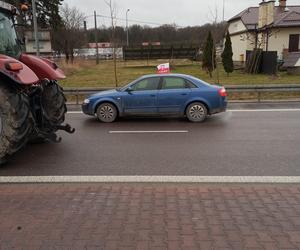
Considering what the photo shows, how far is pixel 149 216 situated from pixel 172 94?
687 cm

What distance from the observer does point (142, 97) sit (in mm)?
10844

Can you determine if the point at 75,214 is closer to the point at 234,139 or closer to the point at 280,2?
the point at 234,139

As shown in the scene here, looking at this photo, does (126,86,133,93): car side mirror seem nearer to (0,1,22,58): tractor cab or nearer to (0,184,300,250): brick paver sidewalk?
(0,1,22,58): tractor cab

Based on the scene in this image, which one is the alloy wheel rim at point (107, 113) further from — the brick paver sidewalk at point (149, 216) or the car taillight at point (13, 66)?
the brick paver sidewalk at point (149, 216)

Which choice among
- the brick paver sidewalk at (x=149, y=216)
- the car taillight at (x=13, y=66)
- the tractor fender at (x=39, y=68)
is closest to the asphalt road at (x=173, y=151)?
the brick paver sidewalk at (x=149, y=216)

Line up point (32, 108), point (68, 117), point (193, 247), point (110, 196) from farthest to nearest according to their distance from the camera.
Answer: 1. point (68, 117)
2. point (32, 108)
3. point (110, 196)
4. point (193, 247)

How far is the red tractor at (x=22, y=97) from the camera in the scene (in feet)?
20.2

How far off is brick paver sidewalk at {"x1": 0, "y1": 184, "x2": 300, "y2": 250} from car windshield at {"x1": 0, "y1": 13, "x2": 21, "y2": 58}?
114 inches

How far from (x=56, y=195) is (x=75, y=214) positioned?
2.38 ft

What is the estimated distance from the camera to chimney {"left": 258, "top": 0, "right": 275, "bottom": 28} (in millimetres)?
31866

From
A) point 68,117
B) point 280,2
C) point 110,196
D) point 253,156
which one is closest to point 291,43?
point 280,2

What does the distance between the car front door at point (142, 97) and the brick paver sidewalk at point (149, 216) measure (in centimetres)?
573

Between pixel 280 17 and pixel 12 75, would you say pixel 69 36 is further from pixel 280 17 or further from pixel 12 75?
pixel 12 75

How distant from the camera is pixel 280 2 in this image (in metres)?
38.9
